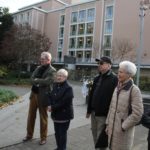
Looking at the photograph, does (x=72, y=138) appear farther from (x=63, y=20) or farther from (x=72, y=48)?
(x=63, y=20)

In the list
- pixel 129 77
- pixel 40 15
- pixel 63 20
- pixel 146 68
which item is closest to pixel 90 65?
pixel 146 68

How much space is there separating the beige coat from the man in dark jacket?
2.43 ft

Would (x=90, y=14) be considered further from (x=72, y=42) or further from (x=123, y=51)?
(x=123, y=51)

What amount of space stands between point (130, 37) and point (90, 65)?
363 inches

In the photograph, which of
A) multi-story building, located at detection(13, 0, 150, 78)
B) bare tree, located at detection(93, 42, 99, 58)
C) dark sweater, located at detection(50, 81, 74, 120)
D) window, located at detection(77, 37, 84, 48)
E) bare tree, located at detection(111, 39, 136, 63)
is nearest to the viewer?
dark sweater, located at detection(50, 81, 74, 120)

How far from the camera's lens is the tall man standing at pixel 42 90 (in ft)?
21.8

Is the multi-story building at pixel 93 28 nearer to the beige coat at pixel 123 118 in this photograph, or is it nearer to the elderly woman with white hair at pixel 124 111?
the elderly woman with white hair at pixel 124 111

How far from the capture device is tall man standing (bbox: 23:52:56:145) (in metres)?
6.65

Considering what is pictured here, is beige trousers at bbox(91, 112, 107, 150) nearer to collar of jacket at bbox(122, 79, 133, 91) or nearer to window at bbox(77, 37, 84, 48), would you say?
collar of jacket at bbox(122, 79, 133, 91)

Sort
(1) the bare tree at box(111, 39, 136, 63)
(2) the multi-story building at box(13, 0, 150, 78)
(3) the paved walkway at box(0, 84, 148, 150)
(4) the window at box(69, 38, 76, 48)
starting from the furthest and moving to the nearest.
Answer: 1. (4) the window at box(69, 38, 76, 48)
2. (2) the multi-story building at box(13, 0, 150, 78)
3. (1) the bare tree at box(111, 39, 136, 63)
4. (3) the paved walkway at box(0, 84, 148, 150)

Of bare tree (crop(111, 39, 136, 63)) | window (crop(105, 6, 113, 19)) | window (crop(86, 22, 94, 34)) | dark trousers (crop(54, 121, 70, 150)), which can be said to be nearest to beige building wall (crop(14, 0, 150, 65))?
bare tree (crop(111, 39, 136, 63))

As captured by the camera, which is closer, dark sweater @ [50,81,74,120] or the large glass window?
dark sweater @ [50,81,74,120]

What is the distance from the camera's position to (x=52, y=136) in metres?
7.52

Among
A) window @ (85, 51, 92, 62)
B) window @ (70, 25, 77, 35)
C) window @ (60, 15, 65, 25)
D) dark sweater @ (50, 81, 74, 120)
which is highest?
window @ (60, 15, 65, 25)
